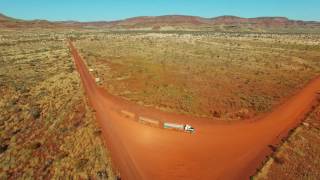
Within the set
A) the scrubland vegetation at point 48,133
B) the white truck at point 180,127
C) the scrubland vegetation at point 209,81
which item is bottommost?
the scrubland vegetation at point 48,133

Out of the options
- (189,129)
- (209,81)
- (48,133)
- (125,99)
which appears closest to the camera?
(48,133)

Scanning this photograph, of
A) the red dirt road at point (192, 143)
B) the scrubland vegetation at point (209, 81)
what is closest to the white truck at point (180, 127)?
the red dirt road at point (192, 143)

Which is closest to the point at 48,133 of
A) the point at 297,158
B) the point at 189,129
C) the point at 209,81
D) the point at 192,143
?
the point at 189,129

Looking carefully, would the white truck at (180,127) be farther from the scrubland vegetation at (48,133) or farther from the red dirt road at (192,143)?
the scrubland vegetation at (48,133)

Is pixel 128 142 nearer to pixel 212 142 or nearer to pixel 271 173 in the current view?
pixel 212 142

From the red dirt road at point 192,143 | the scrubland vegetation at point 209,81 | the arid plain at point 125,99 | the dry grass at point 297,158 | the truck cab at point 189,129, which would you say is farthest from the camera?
the scrubland vegetation at point 209,81

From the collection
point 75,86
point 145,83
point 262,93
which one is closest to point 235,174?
point 262,93

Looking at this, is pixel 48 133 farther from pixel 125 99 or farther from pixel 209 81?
pixel 209 81

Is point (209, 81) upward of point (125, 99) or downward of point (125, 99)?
upward

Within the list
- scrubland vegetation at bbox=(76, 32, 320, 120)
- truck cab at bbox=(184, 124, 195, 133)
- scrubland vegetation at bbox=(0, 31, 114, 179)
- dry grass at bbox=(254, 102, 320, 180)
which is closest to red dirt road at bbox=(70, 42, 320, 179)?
truck cab at bbox=(184, 124, 195, 133)
